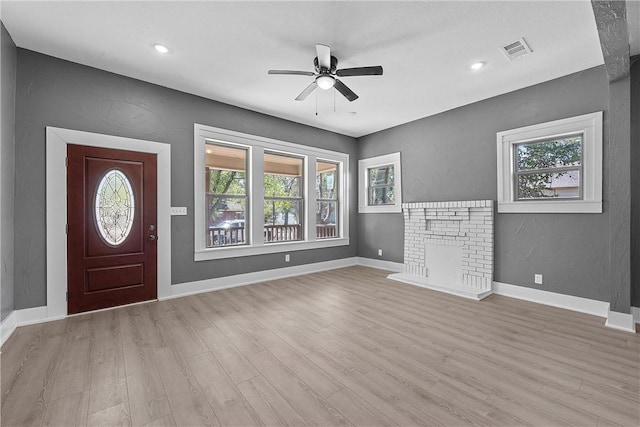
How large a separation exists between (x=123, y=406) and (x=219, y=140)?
12.2ft

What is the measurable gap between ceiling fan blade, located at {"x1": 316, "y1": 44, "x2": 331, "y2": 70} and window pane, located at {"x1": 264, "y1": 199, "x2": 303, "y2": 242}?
2992mm

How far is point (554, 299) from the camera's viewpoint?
3.68 meters

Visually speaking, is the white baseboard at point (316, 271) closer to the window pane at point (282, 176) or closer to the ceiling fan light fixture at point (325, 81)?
Result: the window pane at point (282, 176)

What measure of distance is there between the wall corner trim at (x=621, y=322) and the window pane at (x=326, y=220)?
4498 millimetres

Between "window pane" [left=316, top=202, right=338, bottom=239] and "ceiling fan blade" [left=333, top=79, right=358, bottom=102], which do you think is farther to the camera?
"window pane" [left=316, top=202, right=338, bottom=239]

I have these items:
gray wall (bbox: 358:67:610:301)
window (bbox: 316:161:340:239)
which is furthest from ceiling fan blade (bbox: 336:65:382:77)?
window (bbox: 316:161:340:239)

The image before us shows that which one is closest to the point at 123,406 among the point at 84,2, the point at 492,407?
the point at 492,407

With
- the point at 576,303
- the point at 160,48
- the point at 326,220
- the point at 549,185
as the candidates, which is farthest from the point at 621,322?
the point at 160,48

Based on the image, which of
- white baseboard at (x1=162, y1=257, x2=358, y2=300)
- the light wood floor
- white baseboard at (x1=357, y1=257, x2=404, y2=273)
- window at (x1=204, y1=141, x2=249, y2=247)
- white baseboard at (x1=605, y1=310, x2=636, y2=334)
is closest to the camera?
the light wood floor

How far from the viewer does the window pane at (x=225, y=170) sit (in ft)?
15.5

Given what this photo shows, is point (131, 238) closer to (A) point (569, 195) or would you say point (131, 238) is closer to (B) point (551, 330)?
(B) point (551, 330)

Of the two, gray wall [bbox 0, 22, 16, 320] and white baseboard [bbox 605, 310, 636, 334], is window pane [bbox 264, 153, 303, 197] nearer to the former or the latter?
gray wall [bbox 0, 22, 16, 320]

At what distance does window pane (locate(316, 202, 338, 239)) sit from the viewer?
6.30 meters

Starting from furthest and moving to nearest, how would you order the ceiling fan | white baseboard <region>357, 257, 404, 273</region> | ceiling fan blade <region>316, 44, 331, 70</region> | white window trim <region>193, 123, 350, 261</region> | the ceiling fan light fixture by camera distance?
1. white baseboard <region>357, 257, 404, 273</region>
2. white window trim <region>193, 123, 350, 261</region>
3. the ceiling fan light fixture
4. the ceiling fan
5. ceiling fan blade <region>316, 44, 331, 70</region>
